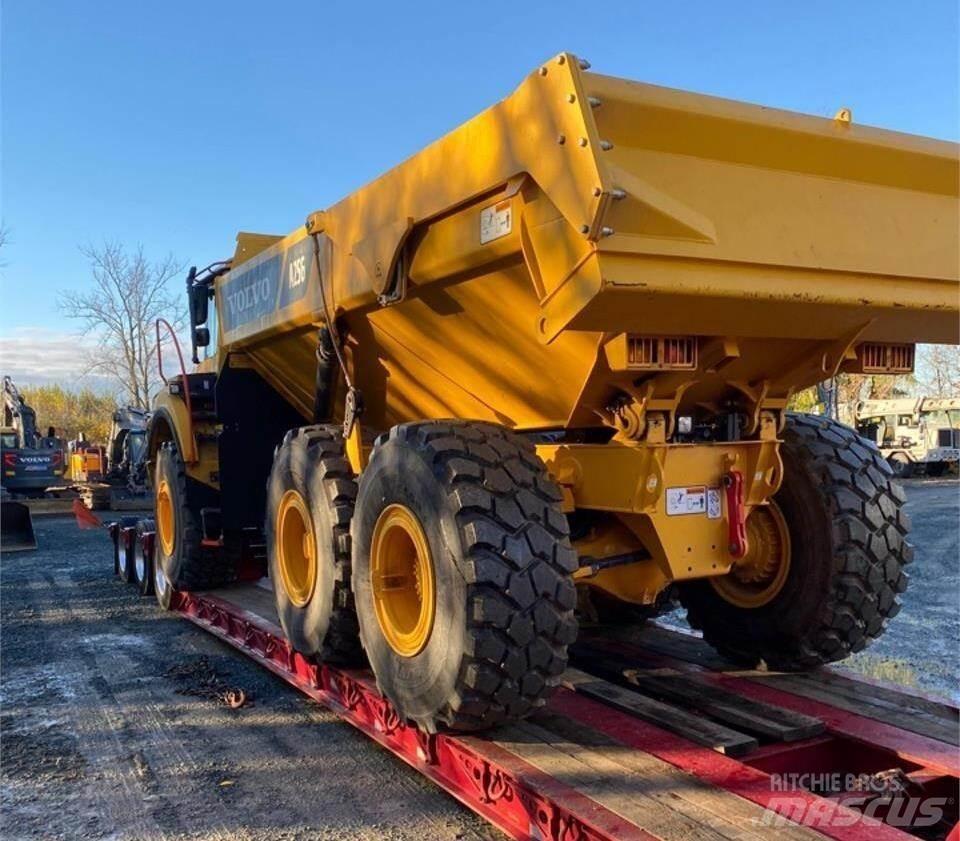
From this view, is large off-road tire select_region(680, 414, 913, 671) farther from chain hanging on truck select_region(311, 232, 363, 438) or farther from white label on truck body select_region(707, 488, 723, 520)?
chain hanging on truck select_region(311, 232, 363, 438)

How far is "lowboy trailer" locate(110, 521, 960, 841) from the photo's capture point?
286 cm

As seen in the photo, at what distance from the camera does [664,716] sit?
3836 millimetres

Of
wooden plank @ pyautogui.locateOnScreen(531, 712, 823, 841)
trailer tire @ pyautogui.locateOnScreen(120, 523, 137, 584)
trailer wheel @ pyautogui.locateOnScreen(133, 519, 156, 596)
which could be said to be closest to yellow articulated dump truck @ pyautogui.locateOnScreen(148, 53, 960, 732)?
wooden plank @ pyautogui.locateOnScreen(531, 712, 823, 841)

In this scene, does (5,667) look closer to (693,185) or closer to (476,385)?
(476,385)

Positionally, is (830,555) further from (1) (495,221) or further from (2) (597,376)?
(1) (495,221)

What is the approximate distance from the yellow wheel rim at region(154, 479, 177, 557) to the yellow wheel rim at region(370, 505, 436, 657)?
14.0ft

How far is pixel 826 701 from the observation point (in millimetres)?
4000

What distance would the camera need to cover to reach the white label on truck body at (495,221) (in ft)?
10.8

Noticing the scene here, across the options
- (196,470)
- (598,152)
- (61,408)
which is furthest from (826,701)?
(61,408)

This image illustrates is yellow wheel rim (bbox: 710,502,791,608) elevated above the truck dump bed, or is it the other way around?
the truck dump bed

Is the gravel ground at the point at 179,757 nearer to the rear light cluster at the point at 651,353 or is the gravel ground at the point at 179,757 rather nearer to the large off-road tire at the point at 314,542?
the large off-road tire at the point at 314,542


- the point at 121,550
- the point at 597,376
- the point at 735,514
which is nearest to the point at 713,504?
the point at 735,514

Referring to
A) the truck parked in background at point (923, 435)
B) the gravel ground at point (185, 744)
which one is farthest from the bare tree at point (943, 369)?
the gravel ground at point (185, 744)

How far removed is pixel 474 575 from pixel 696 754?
1083 mm
